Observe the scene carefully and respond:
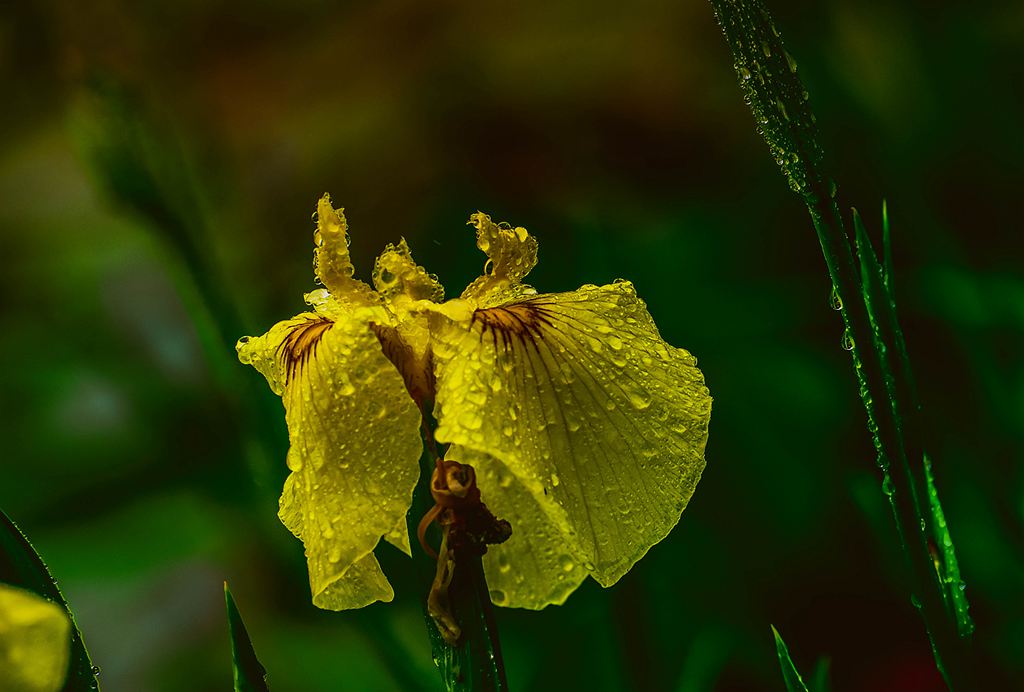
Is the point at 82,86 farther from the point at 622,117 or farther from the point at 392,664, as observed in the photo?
the point at 622,117

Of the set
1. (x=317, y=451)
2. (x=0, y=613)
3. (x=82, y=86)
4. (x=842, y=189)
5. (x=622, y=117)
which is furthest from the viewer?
(x=622, y=117)

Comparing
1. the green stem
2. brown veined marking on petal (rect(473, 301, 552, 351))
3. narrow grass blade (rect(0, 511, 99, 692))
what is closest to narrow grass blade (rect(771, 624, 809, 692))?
the green stem

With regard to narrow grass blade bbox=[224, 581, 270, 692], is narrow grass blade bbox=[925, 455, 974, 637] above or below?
below

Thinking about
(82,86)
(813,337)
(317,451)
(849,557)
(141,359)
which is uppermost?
(82,86)

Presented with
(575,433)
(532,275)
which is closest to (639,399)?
(575,433)

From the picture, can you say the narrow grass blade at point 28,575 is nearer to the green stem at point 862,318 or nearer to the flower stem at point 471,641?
the flower stem at point 471,641

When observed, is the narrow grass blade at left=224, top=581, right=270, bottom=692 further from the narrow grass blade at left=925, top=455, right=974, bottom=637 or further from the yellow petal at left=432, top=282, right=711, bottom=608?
the narrow grass blade at left=925, top=455, right=974, bottom=637

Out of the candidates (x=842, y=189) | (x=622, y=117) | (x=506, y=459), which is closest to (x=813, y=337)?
(x=842, y=189)
